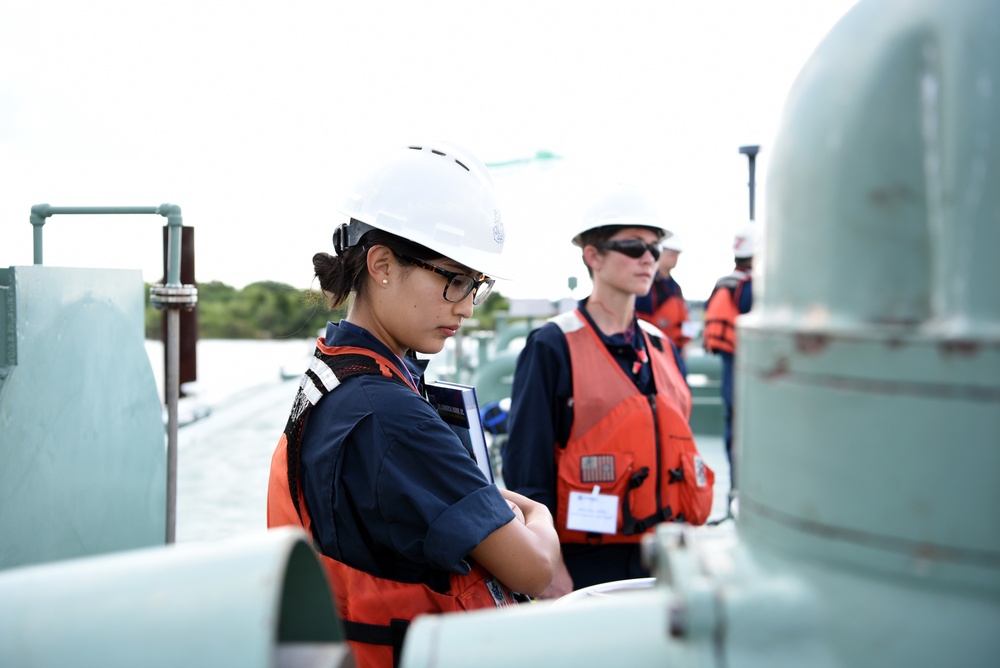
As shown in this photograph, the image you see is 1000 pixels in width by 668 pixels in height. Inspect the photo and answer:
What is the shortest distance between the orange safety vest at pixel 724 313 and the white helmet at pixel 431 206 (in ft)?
14.9

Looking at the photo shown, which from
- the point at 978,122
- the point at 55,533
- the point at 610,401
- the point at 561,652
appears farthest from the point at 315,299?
the point at 978,122

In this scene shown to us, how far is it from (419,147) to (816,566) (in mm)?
1296

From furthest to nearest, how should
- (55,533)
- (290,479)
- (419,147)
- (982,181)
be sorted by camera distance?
(55,533) → (419,147) → (290,479) → (982,181)

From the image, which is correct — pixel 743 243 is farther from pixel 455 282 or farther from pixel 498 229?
pixel 455 282

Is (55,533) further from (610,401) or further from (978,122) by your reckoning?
(978,122)

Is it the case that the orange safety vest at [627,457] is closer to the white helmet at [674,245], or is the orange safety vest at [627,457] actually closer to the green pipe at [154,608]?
the green pipe at [154,608]

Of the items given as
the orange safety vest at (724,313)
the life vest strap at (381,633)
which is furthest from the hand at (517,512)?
the orange safety vest at (724,313)

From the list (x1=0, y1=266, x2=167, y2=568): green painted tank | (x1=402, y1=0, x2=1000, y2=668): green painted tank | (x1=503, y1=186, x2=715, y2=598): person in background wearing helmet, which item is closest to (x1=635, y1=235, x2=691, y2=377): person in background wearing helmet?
(x1=503, y1=186, x2=715, y2=598): person in background wearing helmet

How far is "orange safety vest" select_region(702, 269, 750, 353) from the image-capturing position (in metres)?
5.93

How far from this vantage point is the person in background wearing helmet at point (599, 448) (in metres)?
2.37

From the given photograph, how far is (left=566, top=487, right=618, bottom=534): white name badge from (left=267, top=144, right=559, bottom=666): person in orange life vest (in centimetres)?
75

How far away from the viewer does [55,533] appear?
2373mm

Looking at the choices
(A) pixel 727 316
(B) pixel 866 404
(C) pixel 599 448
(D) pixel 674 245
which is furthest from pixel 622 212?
(D) pixel 674 245

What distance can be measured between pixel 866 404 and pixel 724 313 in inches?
216
